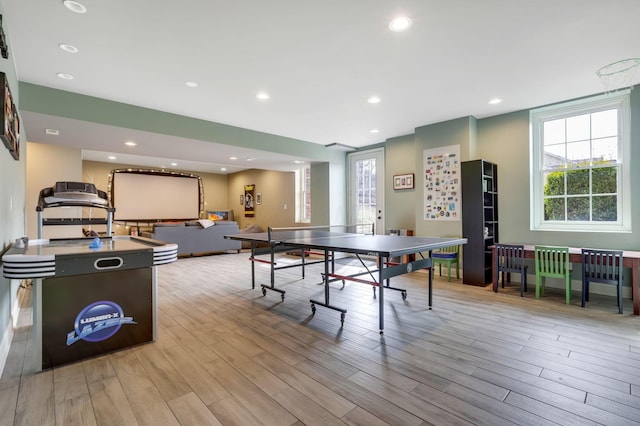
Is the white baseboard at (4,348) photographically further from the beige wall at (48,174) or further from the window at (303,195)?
the window at (303,195)

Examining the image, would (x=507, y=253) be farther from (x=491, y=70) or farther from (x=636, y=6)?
(x=636, y=6)

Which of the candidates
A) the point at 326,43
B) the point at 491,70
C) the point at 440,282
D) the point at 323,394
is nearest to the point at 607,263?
the point at 440,282

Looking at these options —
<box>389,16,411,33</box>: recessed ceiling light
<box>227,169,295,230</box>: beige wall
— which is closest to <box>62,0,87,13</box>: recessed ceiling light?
<box>389,16,411,33</box>: recessed ceiling light

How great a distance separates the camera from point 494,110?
4707 mm

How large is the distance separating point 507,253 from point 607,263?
1019 mm

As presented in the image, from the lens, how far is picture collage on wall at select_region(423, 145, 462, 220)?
202 inches

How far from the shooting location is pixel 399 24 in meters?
2.57

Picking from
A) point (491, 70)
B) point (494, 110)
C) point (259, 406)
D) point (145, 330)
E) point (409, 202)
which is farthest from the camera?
point (409, 202)

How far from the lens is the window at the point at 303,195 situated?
8742 mm

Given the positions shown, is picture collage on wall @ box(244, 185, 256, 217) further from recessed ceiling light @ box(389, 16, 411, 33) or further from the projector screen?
recessed ceiling light @ box(389, 16, 411, 33)

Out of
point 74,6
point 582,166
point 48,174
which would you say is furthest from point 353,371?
point 48,174

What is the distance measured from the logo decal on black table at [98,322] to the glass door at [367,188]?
17.3 ft

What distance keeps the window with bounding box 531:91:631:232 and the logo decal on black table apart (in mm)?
5492

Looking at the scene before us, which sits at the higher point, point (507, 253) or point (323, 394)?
point (507, 253)
